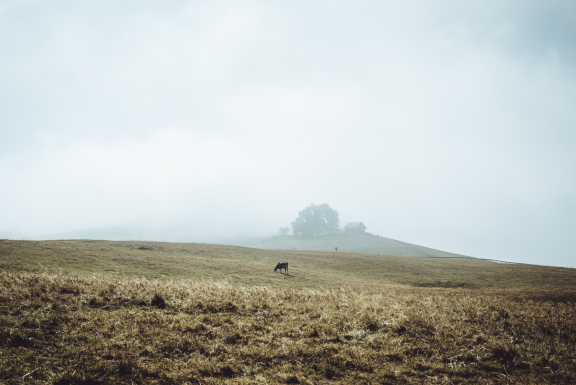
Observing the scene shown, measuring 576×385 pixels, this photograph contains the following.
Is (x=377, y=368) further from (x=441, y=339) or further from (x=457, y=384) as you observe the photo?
(x=441, y=339)

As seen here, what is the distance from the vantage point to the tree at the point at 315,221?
13925 centimetres

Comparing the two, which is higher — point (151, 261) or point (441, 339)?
point (441, 339)

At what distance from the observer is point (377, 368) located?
6.23 meters

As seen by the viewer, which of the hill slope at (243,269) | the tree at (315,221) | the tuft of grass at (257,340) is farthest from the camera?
the tree at (315,221)

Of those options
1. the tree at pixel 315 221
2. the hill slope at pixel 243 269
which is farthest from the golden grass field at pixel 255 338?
the tree at pixel 315 221

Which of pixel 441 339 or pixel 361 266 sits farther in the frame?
pixel 361 266

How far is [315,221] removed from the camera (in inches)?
5507

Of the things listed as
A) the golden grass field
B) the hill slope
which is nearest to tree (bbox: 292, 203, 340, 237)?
the hill slope

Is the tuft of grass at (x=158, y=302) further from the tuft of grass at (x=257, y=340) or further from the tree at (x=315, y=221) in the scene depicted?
the tree at (x=315, y=221)

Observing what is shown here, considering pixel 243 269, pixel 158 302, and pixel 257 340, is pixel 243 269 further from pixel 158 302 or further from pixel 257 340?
pixel 257 340

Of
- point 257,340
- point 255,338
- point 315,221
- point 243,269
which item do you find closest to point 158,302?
point 255,338

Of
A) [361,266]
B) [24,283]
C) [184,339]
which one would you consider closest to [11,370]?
[184,339]

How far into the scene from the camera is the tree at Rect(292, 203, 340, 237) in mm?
139250

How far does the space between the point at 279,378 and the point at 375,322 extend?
4.22 meters
